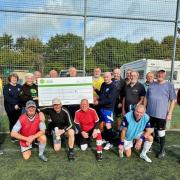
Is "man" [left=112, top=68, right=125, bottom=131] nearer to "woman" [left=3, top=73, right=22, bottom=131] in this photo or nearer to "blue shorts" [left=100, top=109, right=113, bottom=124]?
"blue shorts" [left=100, top=109, right=113, bottom=124]

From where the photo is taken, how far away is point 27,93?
23.1ft

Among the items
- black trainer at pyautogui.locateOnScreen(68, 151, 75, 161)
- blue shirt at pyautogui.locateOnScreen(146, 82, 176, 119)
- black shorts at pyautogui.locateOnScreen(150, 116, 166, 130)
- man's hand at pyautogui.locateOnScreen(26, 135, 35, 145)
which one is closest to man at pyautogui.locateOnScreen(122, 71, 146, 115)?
blue shirt at pyautogui.locateOnScreen(146, 82, 176, 119)

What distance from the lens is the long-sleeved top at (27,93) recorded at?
23.0 feet

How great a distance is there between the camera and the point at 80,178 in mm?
5152

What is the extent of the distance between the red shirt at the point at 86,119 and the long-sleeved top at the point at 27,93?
1.32 metres

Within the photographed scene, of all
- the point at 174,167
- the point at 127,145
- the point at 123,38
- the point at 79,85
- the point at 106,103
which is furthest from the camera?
the point at 123,38

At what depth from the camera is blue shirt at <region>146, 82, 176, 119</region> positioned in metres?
6.27

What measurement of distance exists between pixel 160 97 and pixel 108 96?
1.19 meters

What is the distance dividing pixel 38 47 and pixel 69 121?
2530 millimetres

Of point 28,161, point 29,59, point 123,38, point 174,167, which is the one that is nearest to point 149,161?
point 174,167

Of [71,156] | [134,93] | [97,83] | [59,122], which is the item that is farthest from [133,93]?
[71,156]

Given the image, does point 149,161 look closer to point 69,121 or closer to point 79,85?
point 69,121

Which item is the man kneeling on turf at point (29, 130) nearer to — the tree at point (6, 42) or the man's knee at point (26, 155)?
the man's knee at point (26, 155)

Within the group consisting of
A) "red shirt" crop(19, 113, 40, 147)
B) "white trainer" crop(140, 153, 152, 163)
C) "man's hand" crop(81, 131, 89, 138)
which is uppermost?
"red shirt" crop(19, 113, 40, 147)
